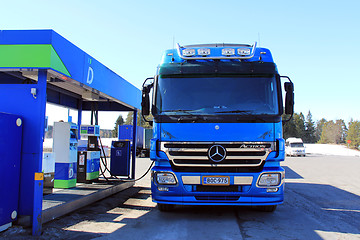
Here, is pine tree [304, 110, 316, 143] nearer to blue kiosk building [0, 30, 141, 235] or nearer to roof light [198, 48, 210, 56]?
roof light [198, 48, 210, 56]

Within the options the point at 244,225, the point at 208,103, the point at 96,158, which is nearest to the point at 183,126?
the point at 208,103

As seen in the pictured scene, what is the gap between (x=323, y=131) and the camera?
130750mm

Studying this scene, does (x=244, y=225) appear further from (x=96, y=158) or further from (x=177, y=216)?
(x=96, y=158)

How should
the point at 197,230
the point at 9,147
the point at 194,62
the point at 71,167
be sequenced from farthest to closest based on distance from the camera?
the point at 71,167, the point at 194,62, the point at 197,230, the point at 9,147

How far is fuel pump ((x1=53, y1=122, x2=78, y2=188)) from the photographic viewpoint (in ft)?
26.1

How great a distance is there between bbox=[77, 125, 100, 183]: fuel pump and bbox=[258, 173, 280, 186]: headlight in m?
5.25

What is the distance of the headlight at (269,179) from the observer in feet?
19.0

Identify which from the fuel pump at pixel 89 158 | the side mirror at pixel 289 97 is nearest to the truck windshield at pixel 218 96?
the side mirror at pixel 289 97

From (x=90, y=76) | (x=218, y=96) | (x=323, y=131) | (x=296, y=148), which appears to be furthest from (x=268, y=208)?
(x=323, y=131)

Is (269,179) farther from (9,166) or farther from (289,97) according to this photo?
(9,166)

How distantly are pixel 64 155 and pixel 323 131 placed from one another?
452 feet

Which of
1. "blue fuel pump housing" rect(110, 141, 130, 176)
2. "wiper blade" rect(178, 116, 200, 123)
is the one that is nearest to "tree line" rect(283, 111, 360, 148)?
"blue fuel pump housing" rect(110, 141, 130, 176)

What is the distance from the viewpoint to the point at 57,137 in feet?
26.8

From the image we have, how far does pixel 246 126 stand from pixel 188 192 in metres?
1.64
